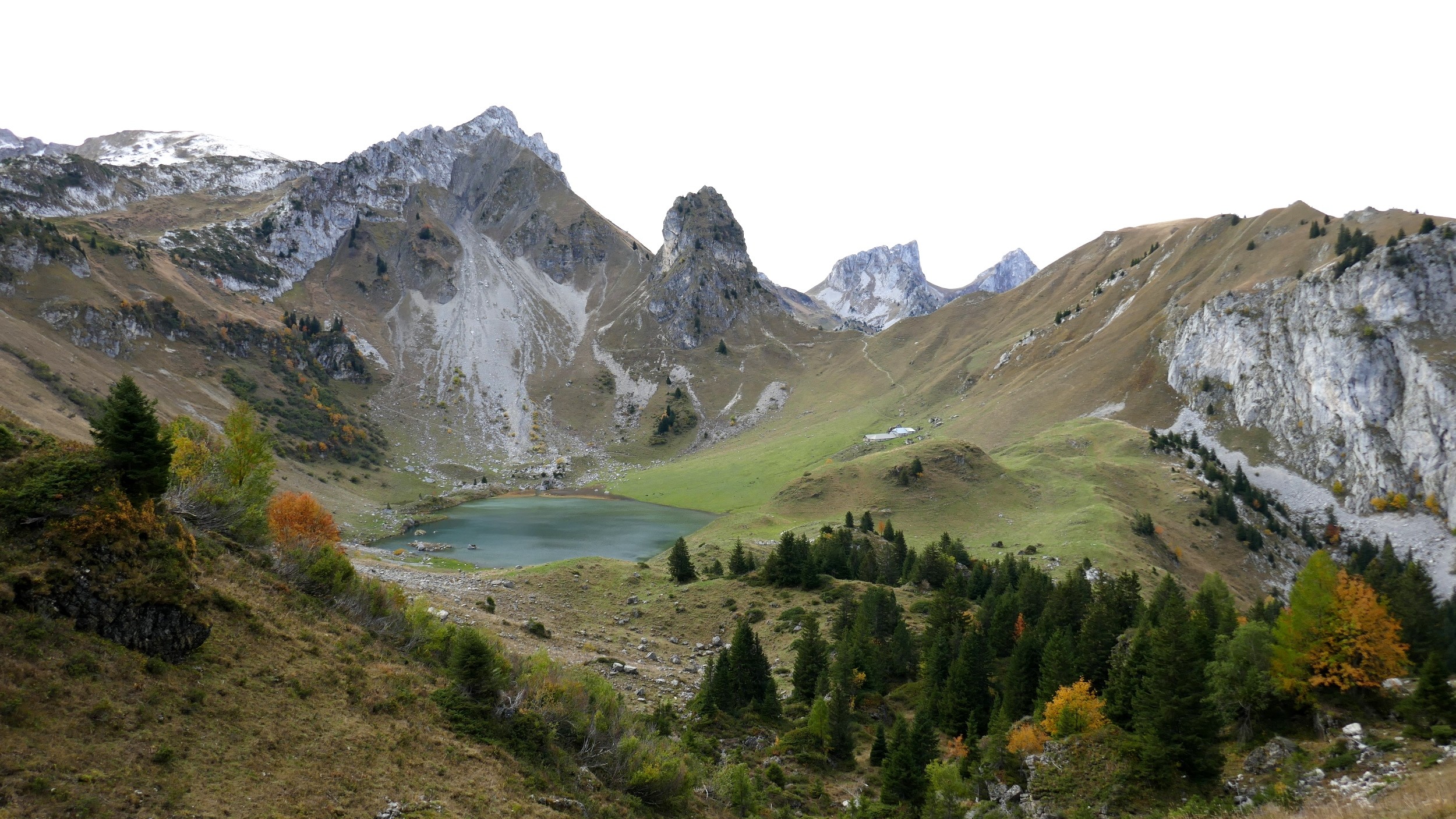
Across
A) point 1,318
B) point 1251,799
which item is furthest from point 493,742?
point 1,318

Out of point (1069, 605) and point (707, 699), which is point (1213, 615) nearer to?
point (1069, 605)

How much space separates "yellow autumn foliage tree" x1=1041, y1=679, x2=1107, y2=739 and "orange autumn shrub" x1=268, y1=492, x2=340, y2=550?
115 ft

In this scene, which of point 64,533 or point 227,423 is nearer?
point 64,533

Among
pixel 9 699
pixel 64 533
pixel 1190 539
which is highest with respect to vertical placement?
pixel 64 533

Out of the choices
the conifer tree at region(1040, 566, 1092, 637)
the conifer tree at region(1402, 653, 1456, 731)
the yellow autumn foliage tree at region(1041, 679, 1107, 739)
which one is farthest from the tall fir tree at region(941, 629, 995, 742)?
the conifer tree at region(1402, 653, 1456, 731)

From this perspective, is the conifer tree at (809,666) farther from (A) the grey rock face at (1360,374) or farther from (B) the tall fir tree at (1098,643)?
(A) the grey rock face at (1360,374)

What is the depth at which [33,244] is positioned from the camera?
403 ft

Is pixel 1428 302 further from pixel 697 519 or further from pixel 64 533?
pixel 64 533

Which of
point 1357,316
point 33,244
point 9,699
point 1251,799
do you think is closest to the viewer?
point 9,699

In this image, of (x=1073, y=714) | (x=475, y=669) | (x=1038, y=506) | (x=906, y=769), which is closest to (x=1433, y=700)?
(x=1073, y=714)

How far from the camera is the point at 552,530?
340 feet

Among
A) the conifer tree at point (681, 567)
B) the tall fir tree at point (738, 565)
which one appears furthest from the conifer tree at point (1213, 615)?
the conifer tree at point (681, 567)

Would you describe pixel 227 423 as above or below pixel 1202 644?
above

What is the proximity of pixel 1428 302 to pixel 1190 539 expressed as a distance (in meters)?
66.3
